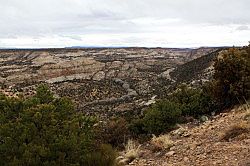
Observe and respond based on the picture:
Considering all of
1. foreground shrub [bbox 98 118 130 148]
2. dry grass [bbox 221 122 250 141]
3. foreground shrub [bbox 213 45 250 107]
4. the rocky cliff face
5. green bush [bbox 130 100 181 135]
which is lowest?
the rocky cliff face

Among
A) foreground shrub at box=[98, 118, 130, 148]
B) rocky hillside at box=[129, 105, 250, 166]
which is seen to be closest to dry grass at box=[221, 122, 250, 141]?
rocky hillside at box=[129, 105, 250, 166]

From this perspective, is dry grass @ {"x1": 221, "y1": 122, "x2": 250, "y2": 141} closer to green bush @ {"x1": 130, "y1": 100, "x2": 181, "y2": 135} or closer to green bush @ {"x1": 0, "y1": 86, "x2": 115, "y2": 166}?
green bush @ {"x1": 0, "y1": 86, "x2": 115, "y2": 166}

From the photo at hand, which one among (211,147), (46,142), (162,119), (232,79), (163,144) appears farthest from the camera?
(162,119)

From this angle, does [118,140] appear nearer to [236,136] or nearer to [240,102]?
[240,102]

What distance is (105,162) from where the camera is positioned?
12.8 metres

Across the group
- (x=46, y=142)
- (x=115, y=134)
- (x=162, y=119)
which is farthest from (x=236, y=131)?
(x=115, y=134)

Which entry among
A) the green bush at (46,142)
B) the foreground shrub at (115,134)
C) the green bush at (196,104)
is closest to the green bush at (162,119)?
the green bush at (196,104)

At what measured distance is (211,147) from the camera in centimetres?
1255

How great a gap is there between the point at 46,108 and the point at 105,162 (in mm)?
A: 2187

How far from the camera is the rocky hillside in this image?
1125 centimetres

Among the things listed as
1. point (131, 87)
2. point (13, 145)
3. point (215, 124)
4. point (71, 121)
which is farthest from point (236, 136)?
point (131, 87)

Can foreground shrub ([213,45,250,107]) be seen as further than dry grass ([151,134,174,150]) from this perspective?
Yes

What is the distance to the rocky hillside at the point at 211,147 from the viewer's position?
11.2 meters

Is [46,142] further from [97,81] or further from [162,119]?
[97,81]
